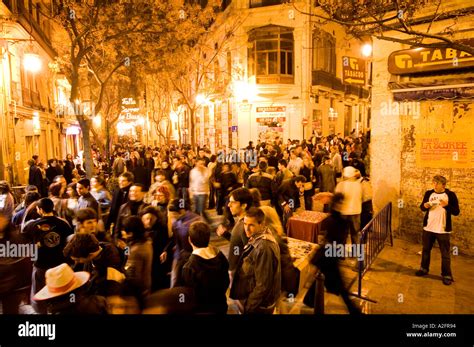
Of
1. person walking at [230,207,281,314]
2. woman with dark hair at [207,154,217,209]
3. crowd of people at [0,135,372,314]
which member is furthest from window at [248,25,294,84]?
person walking at [230,207,281,314]

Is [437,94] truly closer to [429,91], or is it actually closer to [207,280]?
[429,91]

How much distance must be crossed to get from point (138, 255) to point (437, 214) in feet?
17.4

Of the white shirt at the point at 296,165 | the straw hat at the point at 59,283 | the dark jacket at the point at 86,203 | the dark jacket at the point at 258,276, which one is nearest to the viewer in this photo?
the straw hat at the point at 59,283

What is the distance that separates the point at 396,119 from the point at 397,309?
Answer: 499 centimetres

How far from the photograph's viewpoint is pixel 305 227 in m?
7.83

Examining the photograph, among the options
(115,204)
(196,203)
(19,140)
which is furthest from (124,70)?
(115,204)

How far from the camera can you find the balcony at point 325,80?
1046 inches

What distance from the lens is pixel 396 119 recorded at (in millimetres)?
9031

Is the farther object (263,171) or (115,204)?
A: (263,171)

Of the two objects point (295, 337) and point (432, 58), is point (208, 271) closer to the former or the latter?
point (295, 337)

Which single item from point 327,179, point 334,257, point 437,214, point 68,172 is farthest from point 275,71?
point 334,257

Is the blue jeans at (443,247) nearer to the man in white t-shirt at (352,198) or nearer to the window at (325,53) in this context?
the man in white t-shirt at (352,198)

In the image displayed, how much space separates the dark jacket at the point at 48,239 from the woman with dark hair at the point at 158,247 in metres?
1.05

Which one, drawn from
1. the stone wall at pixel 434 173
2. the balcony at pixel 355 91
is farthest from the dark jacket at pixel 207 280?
the balcony at pixel 355 91
